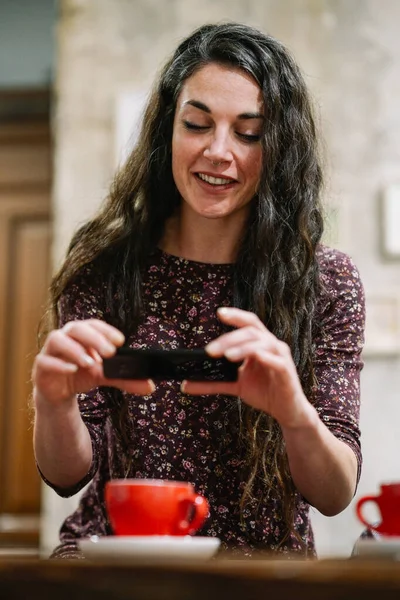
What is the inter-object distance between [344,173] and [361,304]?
1129 mm

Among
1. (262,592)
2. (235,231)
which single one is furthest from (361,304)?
(262,592)

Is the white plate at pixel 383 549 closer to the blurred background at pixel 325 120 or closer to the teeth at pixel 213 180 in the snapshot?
the teeth at pixel 213 180

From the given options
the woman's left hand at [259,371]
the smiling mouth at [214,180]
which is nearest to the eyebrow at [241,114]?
the smiling mouth at [214,180]

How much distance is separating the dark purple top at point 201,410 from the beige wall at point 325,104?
3.23 feet

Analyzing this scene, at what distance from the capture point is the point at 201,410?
4.91 ft

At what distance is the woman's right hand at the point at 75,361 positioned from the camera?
1027 millimetres

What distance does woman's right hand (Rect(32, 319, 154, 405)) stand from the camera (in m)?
1.03

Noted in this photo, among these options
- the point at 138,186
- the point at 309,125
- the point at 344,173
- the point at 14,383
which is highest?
the point at 344,173

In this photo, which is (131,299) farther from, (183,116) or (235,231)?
(183,116)

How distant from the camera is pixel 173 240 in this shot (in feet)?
5.39

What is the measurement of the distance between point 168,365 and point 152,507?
0.25 meters

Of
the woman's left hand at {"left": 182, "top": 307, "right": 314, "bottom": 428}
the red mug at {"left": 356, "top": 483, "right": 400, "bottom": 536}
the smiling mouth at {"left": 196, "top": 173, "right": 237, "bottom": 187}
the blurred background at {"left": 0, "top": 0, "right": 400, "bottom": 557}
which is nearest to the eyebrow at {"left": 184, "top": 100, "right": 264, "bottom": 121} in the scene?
the smiling mouth at {"left": 196, "top": 173, "right": 237, "bottom": 187}

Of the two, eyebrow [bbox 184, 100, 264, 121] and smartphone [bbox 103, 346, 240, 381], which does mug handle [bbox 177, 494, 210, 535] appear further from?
eyebrow [bbox 184, 100, 264, 121]

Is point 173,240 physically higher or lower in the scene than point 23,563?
higher
